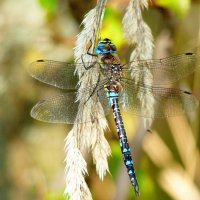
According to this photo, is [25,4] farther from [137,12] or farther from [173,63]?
[137,12]

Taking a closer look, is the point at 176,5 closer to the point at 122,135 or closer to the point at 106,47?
the point at 106,47

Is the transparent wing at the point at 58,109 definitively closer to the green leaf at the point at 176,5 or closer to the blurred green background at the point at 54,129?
the green leaf at the point at 176,5

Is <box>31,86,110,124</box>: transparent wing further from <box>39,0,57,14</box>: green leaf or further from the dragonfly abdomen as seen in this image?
<box>39,0,57,14</box>: green leaf

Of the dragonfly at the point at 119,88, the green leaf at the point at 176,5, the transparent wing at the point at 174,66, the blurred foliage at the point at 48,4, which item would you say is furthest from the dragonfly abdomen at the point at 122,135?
the blurred foliage at the point at 48,4

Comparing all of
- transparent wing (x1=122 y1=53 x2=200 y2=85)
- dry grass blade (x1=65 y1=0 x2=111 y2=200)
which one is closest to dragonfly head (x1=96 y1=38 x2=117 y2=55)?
transparent wing (x1=122 y1=53 x2=200 y2=85)

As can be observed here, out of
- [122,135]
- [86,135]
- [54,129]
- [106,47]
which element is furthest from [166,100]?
[54,129]

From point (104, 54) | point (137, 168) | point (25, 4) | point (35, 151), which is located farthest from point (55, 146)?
point (104, 54)
